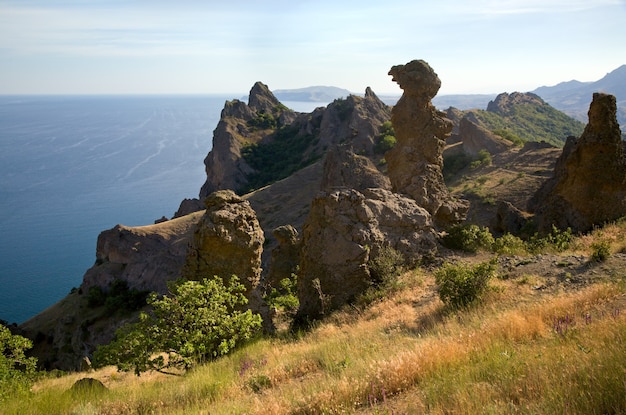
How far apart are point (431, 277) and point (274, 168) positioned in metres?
55.3

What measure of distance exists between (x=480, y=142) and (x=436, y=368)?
4519 centimetres

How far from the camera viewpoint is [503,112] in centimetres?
10600

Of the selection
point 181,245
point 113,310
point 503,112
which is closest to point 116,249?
point 181,245

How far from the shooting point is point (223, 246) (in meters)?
10.3

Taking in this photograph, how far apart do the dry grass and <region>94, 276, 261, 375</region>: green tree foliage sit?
0.39 metres

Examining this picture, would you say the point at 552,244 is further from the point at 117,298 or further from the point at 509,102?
the point at 509,102

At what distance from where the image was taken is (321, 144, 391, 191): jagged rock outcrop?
92.1 ft

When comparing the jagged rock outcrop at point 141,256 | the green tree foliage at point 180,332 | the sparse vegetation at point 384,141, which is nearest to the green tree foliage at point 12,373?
the green tree foliage at point 180,332

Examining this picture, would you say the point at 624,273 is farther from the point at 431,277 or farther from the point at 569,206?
the point at 569,206

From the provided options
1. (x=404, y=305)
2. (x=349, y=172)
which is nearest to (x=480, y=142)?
(x=349, y=172)

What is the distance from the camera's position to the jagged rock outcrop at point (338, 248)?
11.7 meters


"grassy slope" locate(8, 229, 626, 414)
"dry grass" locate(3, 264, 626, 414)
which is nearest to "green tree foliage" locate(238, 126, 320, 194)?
"grassy slope" locate(8, 229, 626, 414)

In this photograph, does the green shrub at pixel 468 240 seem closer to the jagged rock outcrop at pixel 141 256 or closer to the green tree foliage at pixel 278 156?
the jagged rock outcrop at pixel 141 256

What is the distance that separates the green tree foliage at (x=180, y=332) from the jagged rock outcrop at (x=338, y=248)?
3.67 metres
